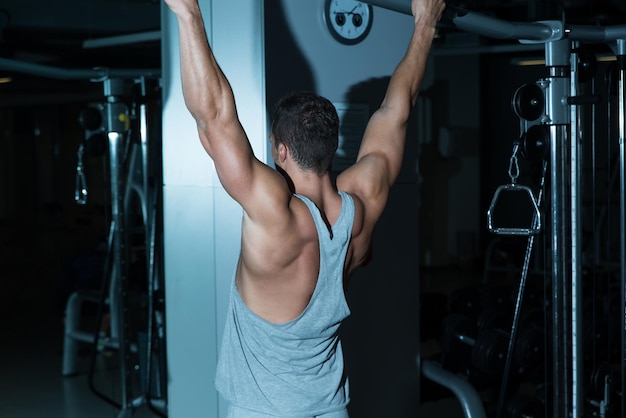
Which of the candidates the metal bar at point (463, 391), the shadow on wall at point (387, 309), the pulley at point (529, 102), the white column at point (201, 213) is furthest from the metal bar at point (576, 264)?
the white column at point (201, 213)

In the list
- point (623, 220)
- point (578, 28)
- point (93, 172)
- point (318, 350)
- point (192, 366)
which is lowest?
point (192, 366)

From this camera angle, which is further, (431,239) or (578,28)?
(431,239)

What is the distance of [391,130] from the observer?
2004 mm

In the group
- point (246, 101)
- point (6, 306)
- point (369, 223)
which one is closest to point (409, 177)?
point (246, 101)

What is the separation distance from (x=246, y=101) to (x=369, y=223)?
69 cm

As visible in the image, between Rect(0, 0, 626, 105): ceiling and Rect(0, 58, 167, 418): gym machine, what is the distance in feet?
0.19

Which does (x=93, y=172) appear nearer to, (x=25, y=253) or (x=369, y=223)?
(x=25, y=253)

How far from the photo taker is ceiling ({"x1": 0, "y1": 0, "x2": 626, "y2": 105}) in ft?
10.2

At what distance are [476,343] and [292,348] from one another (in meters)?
1.86

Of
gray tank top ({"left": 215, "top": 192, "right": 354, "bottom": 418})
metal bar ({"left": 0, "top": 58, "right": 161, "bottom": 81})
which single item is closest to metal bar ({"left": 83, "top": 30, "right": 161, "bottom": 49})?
metal bar ({"left": 0, "top": 58, "right": 161, "bottom": 81})

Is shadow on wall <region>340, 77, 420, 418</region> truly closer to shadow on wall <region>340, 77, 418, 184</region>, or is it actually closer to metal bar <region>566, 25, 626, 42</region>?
shadow on wall <region>340, 77, 418, 184</region>

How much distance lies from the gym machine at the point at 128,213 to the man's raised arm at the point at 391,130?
1629 millimetres

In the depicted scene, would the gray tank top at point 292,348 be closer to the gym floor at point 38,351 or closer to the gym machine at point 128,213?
the gym machine at point 128,213

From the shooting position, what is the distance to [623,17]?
675 cm
